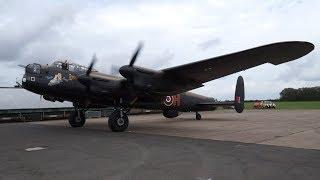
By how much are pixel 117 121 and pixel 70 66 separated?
3.60 meters

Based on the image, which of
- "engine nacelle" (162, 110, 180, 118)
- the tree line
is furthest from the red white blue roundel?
the tree line

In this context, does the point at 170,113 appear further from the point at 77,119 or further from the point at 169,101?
the point at 77,119

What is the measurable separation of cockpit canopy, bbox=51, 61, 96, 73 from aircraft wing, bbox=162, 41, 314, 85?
166 inches

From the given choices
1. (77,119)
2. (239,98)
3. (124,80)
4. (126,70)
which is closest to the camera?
(126,70)

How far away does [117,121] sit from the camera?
1747 cm

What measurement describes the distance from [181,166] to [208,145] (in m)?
4.07

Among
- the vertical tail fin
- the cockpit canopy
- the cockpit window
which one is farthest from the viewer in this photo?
the vertical tail fin

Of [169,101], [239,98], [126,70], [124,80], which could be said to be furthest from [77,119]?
[239,98]

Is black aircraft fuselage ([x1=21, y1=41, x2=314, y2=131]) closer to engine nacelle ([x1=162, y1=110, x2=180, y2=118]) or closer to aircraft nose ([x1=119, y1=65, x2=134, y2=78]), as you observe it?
aircraft nose ([x1=119, y1=65, x2=134, y2=78])

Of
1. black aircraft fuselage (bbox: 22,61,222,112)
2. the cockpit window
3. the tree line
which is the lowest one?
black aircraft fuselage (bbox: 22,61,222,112)

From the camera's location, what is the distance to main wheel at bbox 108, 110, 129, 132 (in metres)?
17.4

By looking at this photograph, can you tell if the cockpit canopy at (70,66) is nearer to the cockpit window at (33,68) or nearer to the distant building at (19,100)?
the cockpit window at (33,68)

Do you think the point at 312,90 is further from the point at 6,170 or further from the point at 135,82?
the point at 6,170

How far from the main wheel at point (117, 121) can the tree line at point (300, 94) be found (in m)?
109
